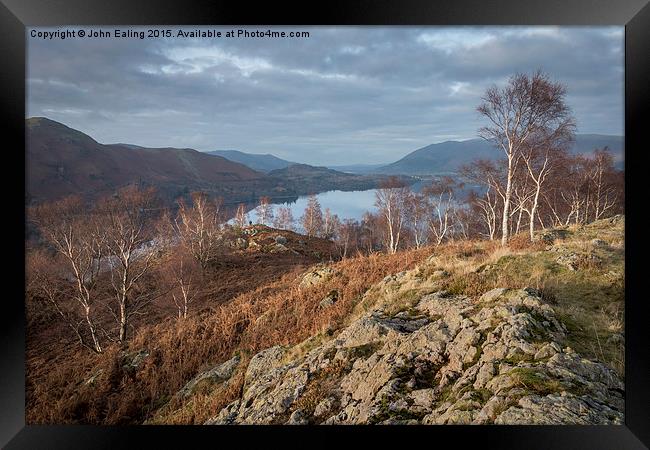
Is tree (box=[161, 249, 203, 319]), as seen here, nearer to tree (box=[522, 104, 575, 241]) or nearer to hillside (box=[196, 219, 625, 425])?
hillside (box=[196, 219, 625, 425])

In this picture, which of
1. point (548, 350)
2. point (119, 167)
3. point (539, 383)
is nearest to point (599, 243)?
point (548, 350)

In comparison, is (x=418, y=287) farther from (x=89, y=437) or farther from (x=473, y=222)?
(x=473, y=222)

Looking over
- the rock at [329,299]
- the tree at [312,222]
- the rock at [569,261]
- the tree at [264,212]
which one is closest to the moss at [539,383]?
the rock at [569,261]

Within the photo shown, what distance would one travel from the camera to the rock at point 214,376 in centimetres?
501

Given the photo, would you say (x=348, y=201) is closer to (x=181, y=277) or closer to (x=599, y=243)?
(x=181, y=277)

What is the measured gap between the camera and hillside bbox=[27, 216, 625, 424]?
3613mm

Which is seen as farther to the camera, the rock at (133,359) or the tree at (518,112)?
the tree at (518,112)

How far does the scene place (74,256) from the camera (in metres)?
9.20

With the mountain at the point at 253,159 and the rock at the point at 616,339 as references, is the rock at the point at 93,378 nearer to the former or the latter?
the mountain at the point at 253,159

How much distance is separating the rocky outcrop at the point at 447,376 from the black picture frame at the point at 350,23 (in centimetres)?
21

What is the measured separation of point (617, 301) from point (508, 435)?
2369mm

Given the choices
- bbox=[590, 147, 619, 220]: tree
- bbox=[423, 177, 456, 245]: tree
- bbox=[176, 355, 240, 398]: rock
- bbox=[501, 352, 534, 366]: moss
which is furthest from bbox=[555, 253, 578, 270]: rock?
bbox=[590, 147, 619, 220]: tree

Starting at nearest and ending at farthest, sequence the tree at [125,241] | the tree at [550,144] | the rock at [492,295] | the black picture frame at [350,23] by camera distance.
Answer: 1. the black picture frame at [350,23]
2. the rock at [492,295]
3. the tree at [550,144]
4. the tree at [125,241]
